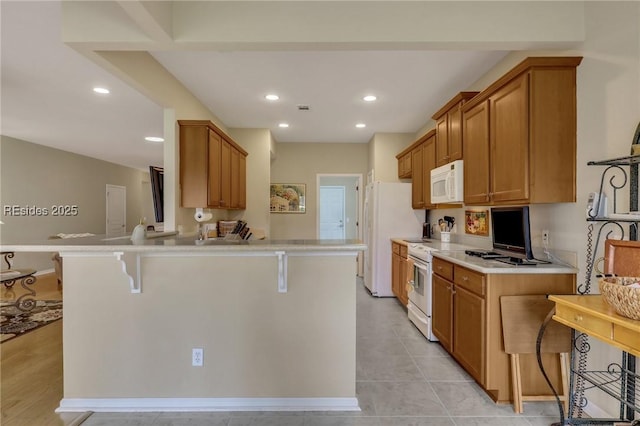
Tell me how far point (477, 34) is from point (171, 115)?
284cm

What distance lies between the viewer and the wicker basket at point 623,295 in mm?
1342

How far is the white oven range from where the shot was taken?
3192 millimetres

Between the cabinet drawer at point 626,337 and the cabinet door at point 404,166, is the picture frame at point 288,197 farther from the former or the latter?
the cabinet drawer at point 626,337

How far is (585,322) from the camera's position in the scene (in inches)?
61.8

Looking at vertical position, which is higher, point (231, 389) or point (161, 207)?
point (161, 207)

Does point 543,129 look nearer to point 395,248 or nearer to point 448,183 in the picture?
point 448,183

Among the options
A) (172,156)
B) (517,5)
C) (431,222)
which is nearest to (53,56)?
(172,156)

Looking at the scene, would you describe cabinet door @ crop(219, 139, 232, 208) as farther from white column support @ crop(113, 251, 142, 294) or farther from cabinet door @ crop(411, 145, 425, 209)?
cabinet door @ crop(411, 145, 425, 209)

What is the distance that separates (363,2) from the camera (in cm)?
207

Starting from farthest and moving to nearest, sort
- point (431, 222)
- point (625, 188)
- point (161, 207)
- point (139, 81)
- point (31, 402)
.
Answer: point (431, 222) → point (161, 207) → point (139, 81) → point (31, 402) → point (625, 188)

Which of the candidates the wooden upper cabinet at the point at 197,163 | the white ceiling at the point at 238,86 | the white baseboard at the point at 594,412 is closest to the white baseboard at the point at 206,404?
the white baseboard at the point at 594,412

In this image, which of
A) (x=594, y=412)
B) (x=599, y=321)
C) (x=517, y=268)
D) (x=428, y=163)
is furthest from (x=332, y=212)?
(x=599, y=321)

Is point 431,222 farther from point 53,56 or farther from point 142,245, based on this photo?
point 53,56

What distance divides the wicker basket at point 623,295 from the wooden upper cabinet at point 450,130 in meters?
1.84
